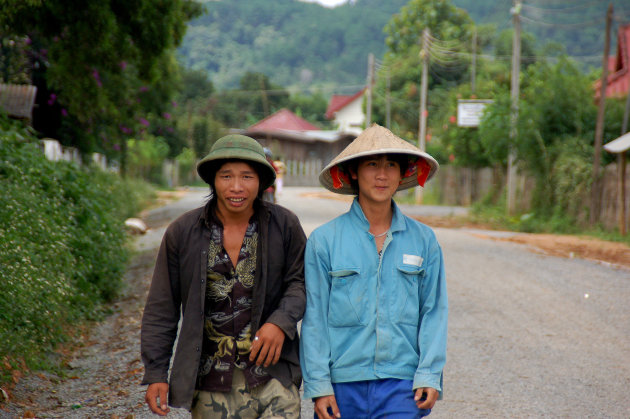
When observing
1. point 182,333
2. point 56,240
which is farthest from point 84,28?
point 182,333

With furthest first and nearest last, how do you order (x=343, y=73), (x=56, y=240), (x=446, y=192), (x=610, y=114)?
(x=343, y=73) → (x=446, y=192) → (x=610, y=114) → (x=56, y=240)

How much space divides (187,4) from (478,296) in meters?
8.09

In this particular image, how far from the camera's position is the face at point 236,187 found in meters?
3.08

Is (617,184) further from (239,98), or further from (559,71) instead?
(239,98)

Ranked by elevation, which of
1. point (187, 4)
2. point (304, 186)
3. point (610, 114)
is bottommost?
point (304, 186)

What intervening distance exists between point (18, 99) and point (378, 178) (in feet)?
49.8

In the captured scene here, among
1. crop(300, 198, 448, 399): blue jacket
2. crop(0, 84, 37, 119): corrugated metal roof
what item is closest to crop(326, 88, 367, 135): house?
crop(0, 84, 37, 119): corrugated metal roof

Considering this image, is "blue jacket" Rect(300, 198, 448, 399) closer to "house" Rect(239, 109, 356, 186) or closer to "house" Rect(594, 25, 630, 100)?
"house" Rect(594, 25, 630, 100)

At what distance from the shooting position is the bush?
5.46 meters

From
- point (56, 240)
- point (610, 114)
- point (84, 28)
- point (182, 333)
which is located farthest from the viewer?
point (610, 114)

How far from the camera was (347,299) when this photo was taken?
A: 2939 millimetres

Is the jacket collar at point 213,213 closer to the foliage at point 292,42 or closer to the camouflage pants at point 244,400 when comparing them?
the camouflage pants at point 244,400

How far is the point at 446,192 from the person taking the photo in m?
33.4

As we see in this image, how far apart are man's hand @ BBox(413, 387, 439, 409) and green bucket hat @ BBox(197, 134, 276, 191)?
1108 millimetres
